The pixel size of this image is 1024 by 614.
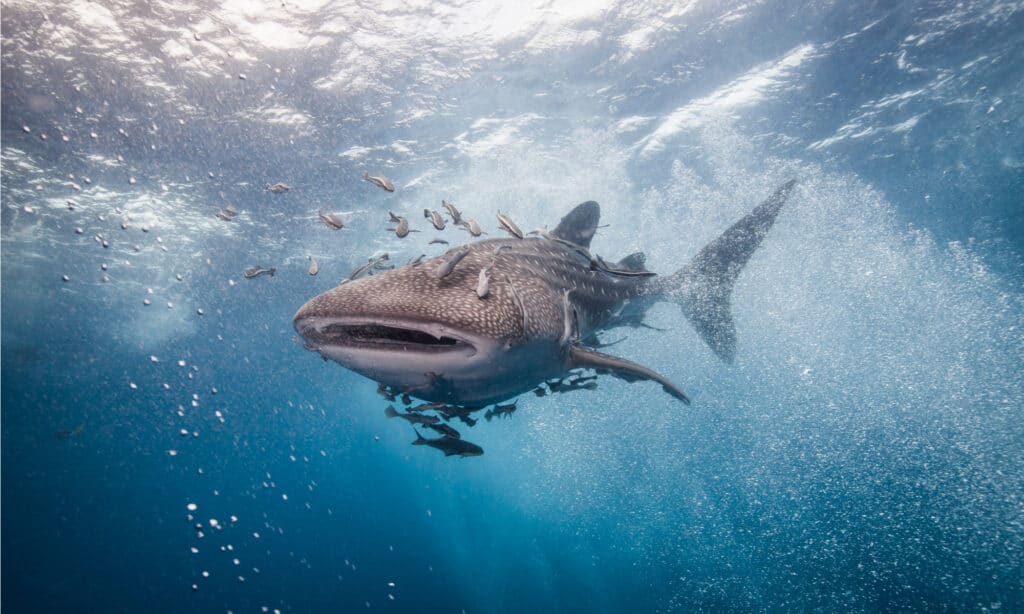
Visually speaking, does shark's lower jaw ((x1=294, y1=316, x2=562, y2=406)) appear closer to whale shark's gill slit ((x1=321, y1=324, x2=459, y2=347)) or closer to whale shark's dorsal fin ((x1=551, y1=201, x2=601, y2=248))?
whale shark's gill slit ((x1=321, y1=324, x2=459, y2=347))

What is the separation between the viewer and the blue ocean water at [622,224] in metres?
13.0

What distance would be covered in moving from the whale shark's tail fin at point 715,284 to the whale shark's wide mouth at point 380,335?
5.88 m

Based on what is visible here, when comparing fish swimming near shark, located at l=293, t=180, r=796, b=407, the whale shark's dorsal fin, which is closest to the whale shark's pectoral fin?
fish swimming near shark, located at l=293, t=180, r=796, b=407

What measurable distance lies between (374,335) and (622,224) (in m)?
25.9

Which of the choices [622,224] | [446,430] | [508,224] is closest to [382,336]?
[446,430]

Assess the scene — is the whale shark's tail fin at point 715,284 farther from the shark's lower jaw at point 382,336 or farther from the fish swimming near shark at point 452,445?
the shark's lower jaw at point 382,336

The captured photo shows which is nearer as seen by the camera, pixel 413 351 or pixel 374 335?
pixel 413 351

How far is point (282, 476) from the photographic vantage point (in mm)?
137625

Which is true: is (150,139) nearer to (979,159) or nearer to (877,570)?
(877,570)

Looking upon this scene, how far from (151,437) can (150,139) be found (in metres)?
99.7

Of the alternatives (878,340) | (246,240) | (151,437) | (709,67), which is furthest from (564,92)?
(151,437)

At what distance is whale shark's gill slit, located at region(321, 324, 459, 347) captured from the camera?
8.63ft

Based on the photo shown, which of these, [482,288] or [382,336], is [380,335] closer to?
[382,336]

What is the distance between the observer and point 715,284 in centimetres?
810
